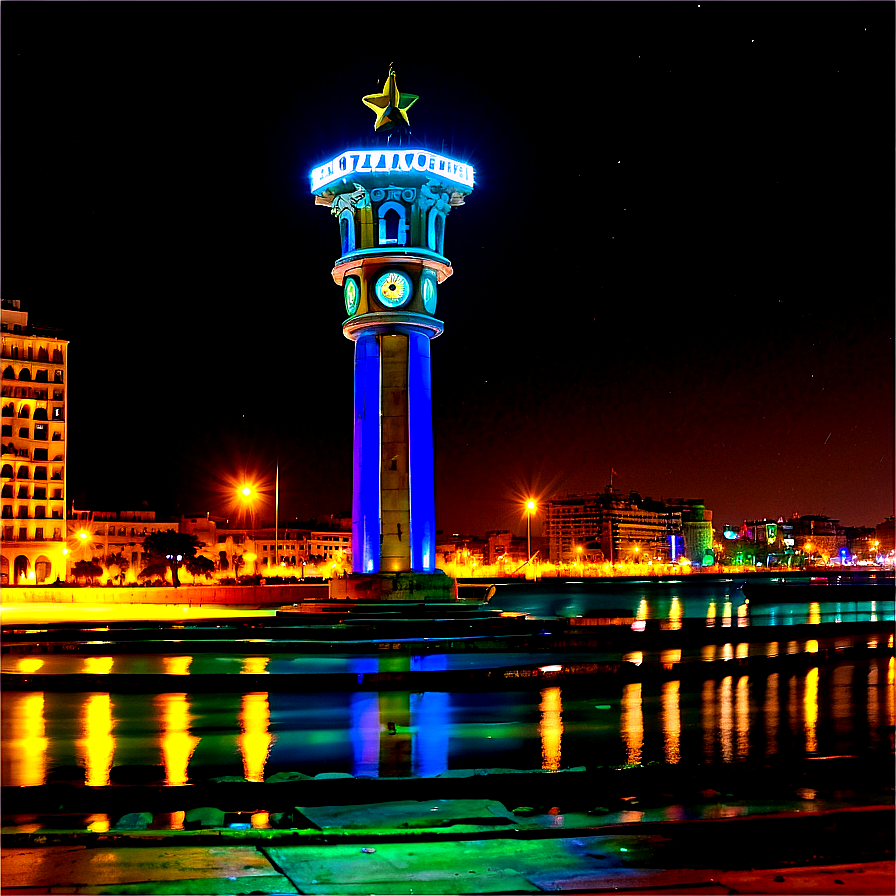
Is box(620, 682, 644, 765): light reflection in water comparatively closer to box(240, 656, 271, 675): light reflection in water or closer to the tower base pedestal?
box(240, 656, 271, 675): light reflection in water

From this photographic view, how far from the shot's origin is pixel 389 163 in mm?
51125

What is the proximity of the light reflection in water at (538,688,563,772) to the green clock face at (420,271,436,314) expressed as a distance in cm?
3118

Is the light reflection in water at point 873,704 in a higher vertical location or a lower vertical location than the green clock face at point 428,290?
lower

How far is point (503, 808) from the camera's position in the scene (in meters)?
10.6

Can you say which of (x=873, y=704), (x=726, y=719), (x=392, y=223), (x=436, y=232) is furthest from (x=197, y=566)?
(x=726, y=719)

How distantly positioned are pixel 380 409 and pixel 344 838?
4141cm

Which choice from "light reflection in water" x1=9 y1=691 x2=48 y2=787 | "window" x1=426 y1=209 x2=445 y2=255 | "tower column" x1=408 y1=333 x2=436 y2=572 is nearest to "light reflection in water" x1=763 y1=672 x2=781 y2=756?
"light reflection in water" x1=9 y1=691 x2=48 y2=787

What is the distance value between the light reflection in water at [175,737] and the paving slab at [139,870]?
3965mm

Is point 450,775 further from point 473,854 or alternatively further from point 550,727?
point 550,727

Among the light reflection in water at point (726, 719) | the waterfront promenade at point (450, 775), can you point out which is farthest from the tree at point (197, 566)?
the light reflection in water at point (726, 719)

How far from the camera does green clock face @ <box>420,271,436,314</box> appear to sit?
51406mm

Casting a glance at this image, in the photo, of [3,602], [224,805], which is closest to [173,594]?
[3,602]

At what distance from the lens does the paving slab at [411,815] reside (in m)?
9.95

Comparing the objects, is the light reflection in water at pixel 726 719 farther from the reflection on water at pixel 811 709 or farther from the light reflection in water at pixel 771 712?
the reflection on water at pixel 811 709
